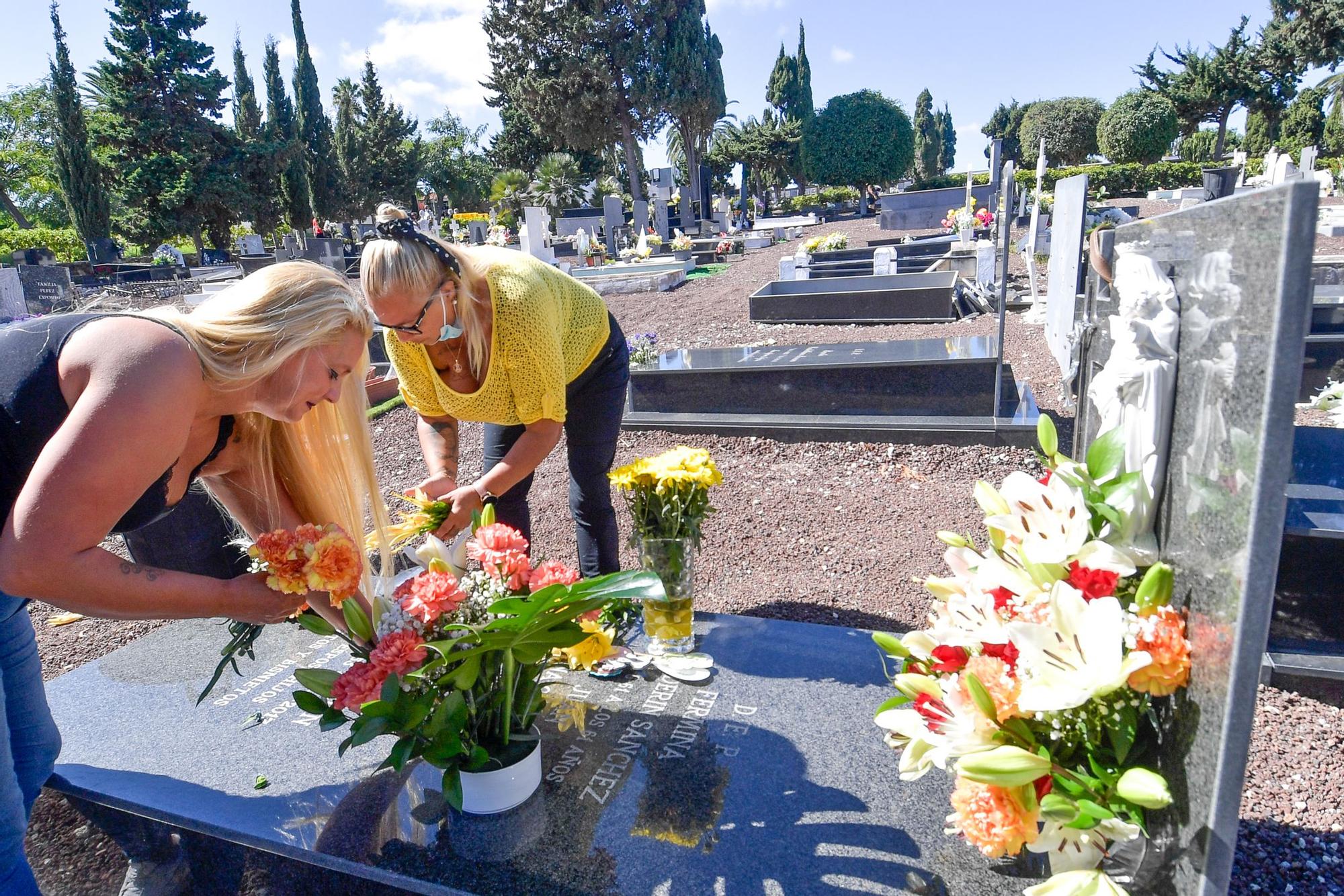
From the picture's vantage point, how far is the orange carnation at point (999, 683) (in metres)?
1.24

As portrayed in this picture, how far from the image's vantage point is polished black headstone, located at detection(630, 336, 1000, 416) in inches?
193

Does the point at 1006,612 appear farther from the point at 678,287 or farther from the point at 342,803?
the point at 678,287

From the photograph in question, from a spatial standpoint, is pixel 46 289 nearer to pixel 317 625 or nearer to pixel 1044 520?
pixel 317 625

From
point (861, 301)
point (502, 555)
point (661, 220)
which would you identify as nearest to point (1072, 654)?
point (502, 555)

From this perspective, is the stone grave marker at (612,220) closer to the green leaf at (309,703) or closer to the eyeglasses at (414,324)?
the eyeglasses at (414,324)

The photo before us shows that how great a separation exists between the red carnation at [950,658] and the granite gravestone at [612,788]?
0.41 metres

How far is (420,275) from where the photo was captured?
2080mm

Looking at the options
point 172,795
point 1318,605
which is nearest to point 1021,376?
point 1318,605

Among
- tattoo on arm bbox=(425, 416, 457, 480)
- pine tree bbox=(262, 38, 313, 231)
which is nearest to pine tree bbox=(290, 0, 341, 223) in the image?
pine tree bbox=(262, 38, 313, 231)

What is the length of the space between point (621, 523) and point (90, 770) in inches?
106

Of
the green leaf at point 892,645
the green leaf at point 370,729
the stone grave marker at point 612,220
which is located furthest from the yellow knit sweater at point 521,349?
the stone grave marker at point 612,220

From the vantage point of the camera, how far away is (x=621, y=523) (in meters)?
4.45

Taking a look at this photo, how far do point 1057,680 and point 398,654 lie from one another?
1.14 meters

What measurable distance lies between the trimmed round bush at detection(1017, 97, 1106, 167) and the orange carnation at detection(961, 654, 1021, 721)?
45.0 meters
